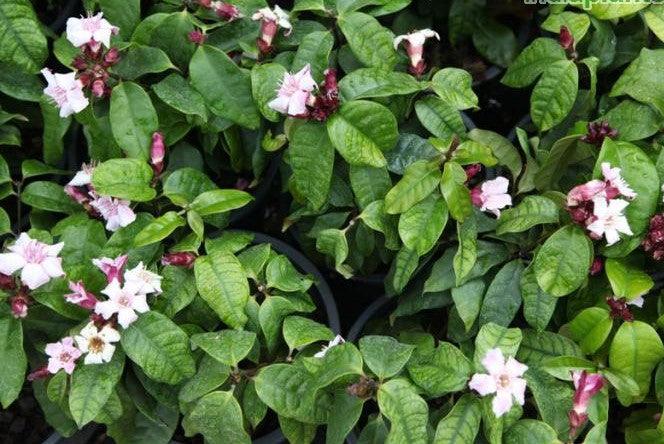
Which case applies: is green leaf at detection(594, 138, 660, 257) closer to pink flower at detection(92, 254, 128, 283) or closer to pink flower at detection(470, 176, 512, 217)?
pink flower at detection(470, 176, 512, 217)

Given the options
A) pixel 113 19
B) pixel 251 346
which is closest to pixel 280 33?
pixel 113 19

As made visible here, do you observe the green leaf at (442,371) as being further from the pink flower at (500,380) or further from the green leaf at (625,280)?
the green leaf at (625,280)

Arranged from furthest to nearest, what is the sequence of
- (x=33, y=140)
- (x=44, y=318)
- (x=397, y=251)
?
(x=33, y=140) → (x=397, y=251) → (x=44, y=318)

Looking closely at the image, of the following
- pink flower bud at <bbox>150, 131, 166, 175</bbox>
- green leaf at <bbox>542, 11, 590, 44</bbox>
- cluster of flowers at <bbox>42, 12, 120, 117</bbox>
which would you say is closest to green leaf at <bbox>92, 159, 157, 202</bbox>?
pink flower bud at <bbox>150, 131, 166, 175</bbox>

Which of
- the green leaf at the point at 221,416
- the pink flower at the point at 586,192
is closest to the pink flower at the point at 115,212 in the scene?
the green leaf at the point at 221,416

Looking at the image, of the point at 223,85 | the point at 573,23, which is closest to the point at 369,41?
the point at 223,85

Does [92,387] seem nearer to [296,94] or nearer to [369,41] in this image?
[296,94]

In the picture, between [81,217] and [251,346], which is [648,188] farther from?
[81,217]
